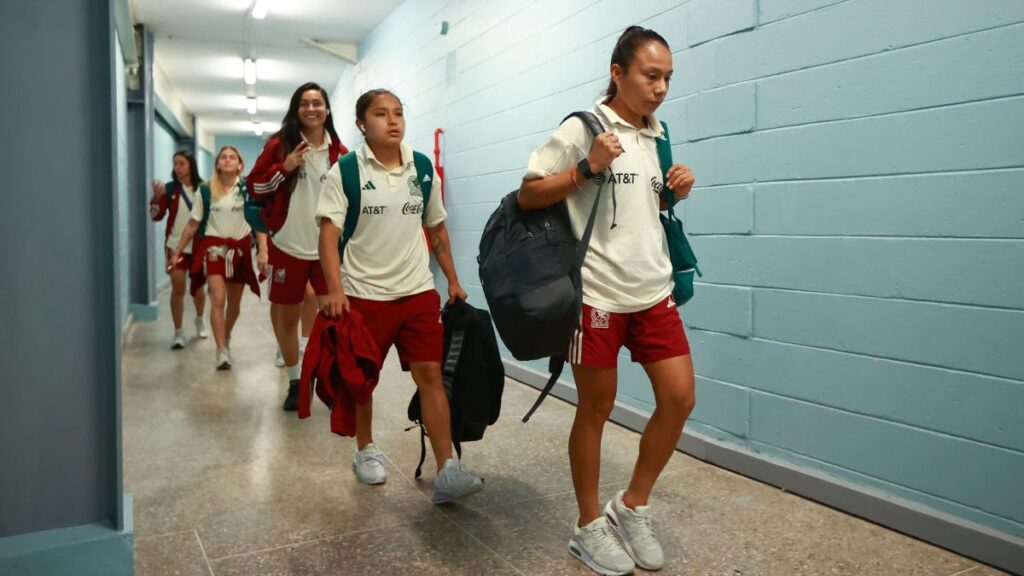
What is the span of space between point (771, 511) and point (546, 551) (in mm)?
846

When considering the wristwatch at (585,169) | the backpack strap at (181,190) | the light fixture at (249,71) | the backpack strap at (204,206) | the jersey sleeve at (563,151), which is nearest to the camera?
the wristwatch at (585,169)

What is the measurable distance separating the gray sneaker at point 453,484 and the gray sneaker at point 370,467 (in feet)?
1.02

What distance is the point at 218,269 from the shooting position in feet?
17.7

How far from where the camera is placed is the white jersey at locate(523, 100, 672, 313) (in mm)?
2154

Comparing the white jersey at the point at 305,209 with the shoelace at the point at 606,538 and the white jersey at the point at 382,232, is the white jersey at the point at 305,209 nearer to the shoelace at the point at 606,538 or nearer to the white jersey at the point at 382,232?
the white jersey at the point at 382,232

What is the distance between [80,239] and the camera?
6.41 feet

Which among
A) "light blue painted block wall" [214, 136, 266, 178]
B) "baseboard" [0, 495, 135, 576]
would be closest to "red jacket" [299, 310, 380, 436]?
"baseboard" [0, 495, 135, 576]

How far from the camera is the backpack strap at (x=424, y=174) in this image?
9.48 feet

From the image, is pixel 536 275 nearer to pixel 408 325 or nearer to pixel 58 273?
pixel 408 325

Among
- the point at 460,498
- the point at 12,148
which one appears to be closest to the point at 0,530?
the point at 12,148

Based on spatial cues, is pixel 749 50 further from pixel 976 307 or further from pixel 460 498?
pixel 460 498

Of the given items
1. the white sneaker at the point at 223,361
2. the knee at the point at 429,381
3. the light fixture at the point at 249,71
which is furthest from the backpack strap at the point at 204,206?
the light fixture at the point at 249,71

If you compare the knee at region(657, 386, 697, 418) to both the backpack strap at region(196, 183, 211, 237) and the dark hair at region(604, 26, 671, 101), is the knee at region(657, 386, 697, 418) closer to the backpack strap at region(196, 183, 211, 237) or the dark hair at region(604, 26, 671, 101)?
the dark hair at region(604, 26, 671, 101)

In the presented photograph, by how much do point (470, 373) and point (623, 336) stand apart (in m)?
0.76
